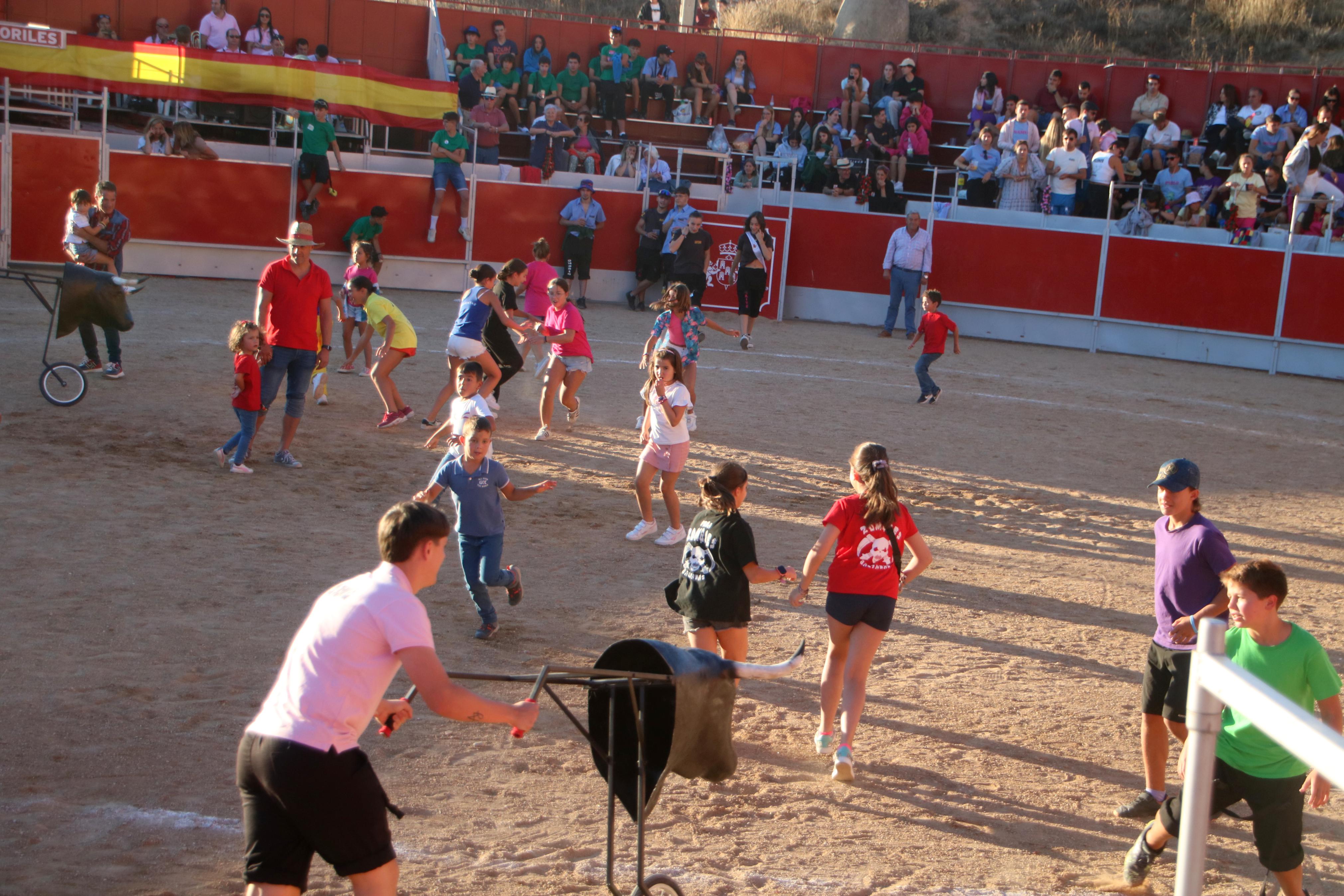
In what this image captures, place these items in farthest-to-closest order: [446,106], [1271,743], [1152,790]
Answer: [446,106], [1152,790], [1271,743]

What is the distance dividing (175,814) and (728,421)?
28.9 ft

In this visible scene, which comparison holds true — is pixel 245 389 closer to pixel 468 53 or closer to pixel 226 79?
pixel 226 79

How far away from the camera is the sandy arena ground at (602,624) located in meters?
4.76

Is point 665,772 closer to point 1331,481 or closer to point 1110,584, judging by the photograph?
point 1110,584

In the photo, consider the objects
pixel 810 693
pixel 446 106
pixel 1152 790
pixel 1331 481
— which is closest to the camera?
pixel 1152 790

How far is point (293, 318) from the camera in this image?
970cm

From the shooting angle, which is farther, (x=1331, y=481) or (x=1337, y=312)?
(x=1337, y=312)

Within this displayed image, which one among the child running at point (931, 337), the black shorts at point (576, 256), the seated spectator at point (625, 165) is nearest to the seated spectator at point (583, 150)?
the seated spectator at point (625, 165)

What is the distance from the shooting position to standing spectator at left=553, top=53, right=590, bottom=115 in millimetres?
24281

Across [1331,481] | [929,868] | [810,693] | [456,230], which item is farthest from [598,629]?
[456,230]

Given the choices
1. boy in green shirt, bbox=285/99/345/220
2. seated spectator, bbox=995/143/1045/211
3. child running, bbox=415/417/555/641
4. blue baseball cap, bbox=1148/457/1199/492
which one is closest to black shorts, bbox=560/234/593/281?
boy in green shirt, bbox=285/99/345/220

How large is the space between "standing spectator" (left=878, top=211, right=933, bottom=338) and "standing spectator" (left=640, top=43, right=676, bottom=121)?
6.74m

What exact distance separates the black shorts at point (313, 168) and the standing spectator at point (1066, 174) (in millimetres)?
12309

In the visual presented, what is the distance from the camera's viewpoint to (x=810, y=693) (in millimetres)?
6566
